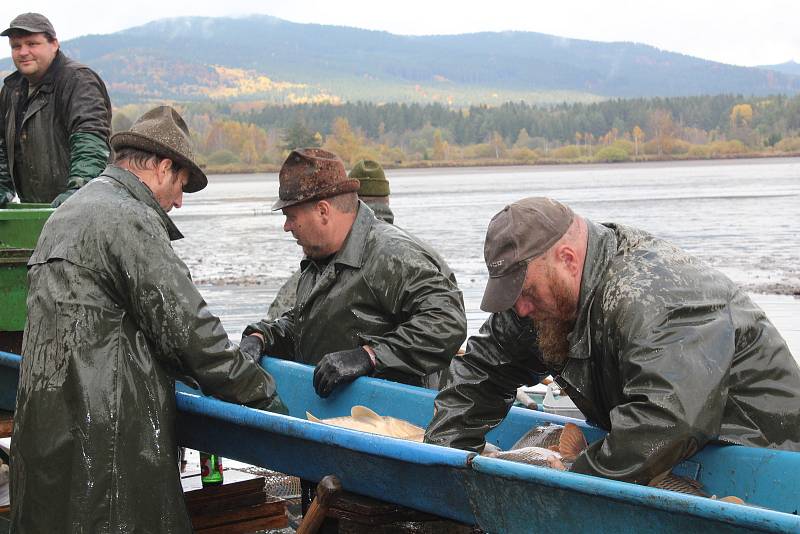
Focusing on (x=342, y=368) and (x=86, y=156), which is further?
(x=86, y=156)

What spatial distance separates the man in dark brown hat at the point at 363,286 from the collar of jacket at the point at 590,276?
1.59 m

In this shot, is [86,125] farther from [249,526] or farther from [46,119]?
[249,526]

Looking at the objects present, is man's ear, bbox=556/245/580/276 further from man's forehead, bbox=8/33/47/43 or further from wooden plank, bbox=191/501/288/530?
man's forehead, bbox=8/33/47/43

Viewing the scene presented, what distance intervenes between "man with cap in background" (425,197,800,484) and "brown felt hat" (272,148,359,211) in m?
1.54

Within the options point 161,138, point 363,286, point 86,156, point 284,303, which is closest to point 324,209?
point 363,286

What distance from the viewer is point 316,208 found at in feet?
18.2

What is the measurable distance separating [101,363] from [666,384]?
6.50 ft

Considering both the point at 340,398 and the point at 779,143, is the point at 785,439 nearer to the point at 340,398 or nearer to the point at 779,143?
the point at 340,398

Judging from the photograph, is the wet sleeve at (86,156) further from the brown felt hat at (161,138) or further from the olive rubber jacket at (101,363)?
the olive rubber jacket at (101,363)

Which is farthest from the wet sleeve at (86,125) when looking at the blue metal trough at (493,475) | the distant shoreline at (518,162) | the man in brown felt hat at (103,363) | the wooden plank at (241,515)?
the distant shoreline at (518,162)

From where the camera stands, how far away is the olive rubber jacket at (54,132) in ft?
23.4

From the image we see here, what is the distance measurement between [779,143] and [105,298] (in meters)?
137

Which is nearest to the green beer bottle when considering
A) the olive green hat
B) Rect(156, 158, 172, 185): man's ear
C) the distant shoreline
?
Rect(156, 158, 172, 185): man's ear

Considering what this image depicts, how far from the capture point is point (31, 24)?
7.23 metres
